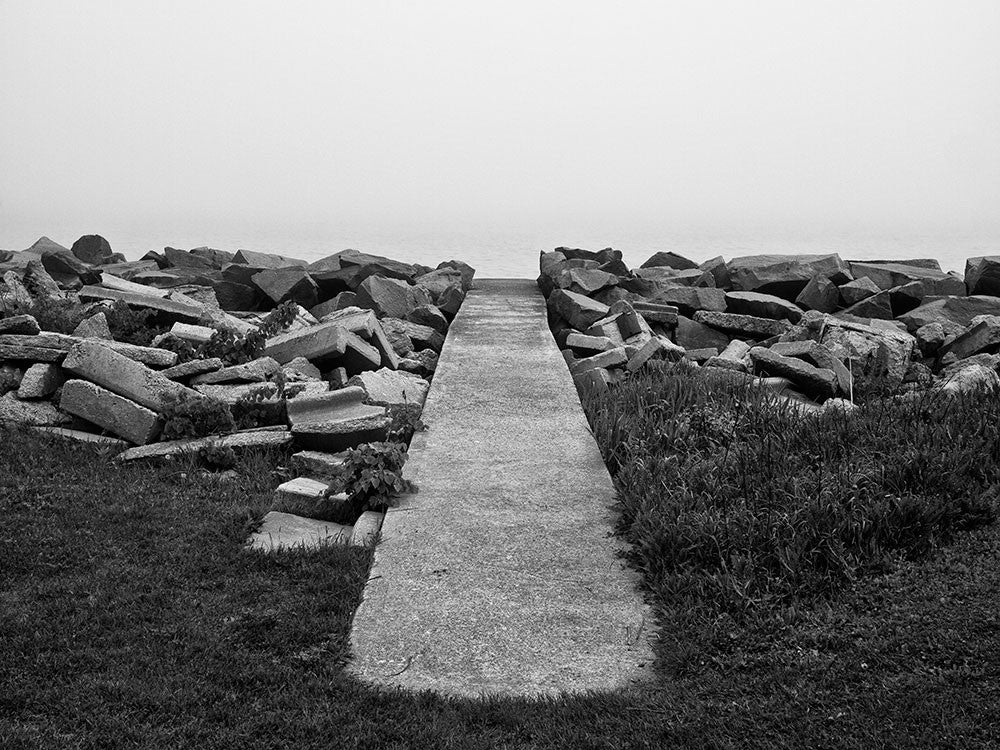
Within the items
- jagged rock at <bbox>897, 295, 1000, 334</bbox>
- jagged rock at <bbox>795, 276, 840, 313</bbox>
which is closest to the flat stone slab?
jagged rock at <bbox>897, 295, 1000, 334</bbox>

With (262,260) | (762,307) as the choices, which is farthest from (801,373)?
(262,260)

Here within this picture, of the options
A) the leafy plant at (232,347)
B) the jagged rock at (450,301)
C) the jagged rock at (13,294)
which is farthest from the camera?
the jagged rock at (450,301)

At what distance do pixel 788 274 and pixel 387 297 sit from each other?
19.9 ft

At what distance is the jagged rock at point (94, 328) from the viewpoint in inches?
343

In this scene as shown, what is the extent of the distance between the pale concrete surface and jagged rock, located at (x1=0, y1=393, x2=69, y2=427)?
2.78 m

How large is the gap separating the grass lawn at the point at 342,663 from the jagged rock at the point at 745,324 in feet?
21.8

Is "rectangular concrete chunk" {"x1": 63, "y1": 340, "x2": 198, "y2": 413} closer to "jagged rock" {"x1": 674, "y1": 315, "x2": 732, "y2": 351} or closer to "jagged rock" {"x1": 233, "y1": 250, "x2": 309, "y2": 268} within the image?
"jagged rock" {"x1": 674, "y1": 315, "x2": 732, "y2": 351}

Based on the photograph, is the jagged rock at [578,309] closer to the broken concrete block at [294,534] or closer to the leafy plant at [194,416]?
the leafy plant at [194,416]

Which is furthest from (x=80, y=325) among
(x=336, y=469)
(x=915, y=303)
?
(x=915, y=303)

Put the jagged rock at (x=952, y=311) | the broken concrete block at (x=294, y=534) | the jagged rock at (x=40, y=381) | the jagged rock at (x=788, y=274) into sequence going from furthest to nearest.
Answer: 1. the jagged rock at (x=788, y=274)
2. the jagged rock at (x=952, y=311)
3. the jagged rock at (x=40, y=381)
4. the broken concrete block at (x=294, y=534)

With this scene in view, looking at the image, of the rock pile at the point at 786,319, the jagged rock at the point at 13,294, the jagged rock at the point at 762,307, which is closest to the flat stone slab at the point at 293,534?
the rock pile at the point at 786,319

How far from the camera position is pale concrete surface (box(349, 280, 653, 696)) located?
4004mm

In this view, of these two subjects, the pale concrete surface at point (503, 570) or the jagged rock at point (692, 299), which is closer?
the pale concrete surface at point (503, 570)

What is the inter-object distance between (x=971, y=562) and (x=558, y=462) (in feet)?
8.28
